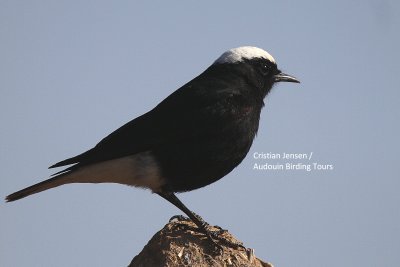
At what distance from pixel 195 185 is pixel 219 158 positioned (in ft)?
1.54

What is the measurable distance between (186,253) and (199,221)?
0.73 meters

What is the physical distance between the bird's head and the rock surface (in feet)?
7.97

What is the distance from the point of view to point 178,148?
6469 millimetres

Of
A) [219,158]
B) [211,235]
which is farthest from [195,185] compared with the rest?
[211,235]

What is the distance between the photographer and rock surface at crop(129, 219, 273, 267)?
541cm

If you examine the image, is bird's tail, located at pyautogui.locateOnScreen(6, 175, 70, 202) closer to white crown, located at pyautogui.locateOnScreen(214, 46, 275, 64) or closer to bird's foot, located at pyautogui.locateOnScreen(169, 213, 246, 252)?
bird's foot, located at pyautogui.locateOnScreen(169, 213, 246, 252)

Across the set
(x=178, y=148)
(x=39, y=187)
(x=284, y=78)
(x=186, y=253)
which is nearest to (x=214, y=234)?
(x=186, y=253)

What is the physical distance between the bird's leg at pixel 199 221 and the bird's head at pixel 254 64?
1.91 meters

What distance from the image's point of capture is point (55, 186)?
6.63 m

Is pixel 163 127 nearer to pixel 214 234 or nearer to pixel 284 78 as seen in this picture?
pixel 214 234

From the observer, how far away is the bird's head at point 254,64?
7328 millimetres

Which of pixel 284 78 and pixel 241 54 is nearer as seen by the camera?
pixel 241 54

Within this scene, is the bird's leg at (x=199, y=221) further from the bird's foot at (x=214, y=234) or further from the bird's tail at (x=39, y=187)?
the bird's tail at (x=39, y=187)

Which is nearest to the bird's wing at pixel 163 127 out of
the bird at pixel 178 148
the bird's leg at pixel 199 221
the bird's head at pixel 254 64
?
the bird at pixel 178 148
